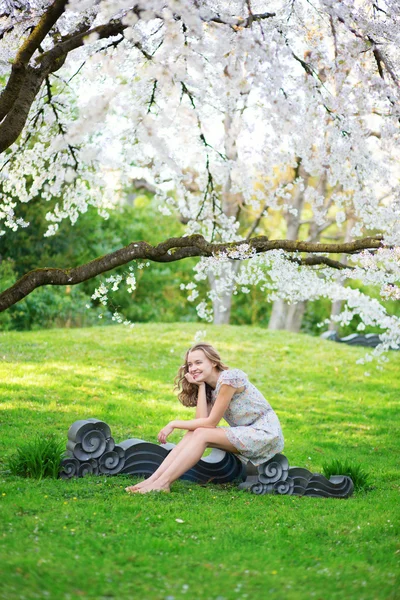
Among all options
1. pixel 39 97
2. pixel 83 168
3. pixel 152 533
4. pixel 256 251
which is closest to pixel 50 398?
pixel 83 168

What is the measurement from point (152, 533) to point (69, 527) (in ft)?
1.45

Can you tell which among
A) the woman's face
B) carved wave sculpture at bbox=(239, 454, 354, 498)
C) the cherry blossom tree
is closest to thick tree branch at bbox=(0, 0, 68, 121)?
the cherry blossom tree

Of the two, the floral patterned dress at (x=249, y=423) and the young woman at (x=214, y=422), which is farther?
the floral patterned dress at (x=249, y=423)

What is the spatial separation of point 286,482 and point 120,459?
1196 mm

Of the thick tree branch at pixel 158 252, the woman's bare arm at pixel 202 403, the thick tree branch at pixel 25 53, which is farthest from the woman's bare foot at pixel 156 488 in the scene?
the thick tree branch at pixel 25 53

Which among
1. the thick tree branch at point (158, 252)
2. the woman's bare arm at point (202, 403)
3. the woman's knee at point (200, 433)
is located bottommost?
the woman's knee at point (200, 433)

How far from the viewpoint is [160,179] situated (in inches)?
314

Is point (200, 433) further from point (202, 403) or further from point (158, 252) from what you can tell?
point (158, 252)

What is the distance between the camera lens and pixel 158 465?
497 centimetres

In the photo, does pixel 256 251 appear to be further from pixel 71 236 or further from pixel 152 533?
pixel 71 236

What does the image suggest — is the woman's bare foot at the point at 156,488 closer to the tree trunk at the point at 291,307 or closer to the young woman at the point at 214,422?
the young woman at the point at 214,422

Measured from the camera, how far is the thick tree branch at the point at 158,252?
15.4 feet

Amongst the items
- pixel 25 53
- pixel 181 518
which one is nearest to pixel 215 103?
pixel 25 53

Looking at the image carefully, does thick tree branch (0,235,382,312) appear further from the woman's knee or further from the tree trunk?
the tree trunk
